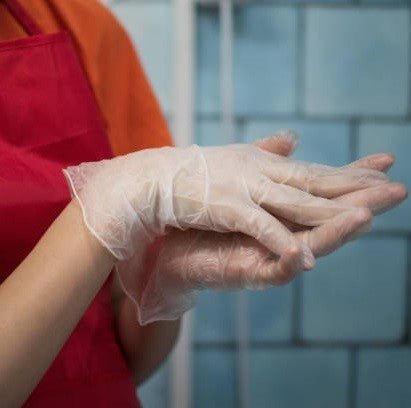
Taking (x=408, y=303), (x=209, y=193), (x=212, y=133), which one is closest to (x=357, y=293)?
(x=408, y=303)

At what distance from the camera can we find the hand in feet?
2.01

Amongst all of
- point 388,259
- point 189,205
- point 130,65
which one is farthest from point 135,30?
point 189,205

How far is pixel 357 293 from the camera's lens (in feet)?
4.94

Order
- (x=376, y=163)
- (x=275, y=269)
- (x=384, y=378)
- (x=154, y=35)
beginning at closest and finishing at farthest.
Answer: (x=275, y=269) < (x=376, y=163) < (x=154, y=35) < (x=384, y=378)

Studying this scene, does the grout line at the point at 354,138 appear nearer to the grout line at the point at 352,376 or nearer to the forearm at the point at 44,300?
the grout line at the point at 352,376

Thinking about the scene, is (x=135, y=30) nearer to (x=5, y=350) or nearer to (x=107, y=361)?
(x=107, y=361)

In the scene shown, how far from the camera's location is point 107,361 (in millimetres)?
850

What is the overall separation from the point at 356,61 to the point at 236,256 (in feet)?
3.00

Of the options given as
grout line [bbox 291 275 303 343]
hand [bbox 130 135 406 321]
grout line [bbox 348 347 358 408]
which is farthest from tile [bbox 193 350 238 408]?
hand [bbox 130 135 406 321]

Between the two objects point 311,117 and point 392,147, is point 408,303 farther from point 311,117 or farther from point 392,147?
point 311,117

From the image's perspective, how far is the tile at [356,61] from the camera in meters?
1.46

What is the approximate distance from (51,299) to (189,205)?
15cm

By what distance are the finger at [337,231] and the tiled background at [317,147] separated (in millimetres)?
850

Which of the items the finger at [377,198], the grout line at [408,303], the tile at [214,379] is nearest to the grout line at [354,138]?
the grout line at [408,303]
